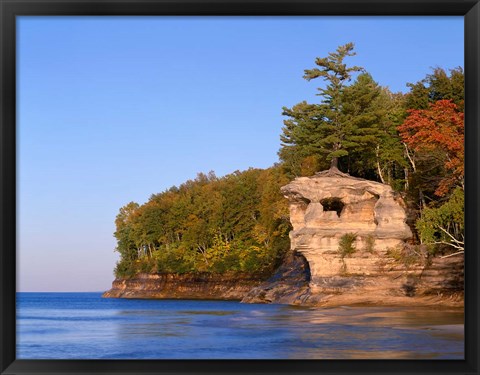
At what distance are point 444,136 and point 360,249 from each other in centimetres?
623

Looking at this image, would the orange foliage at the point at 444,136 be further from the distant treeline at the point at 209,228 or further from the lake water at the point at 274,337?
the distant treeline at the point at 209,228

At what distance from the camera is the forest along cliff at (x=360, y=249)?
27.8m

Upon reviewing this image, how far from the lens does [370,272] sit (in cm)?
2948

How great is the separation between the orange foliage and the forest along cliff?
300cm

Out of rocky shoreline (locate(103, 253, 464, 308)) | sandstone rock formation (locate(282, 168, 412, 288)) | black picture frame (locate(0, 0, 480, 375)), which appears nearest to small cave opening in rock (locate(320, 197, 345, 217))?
sandstone rock formation (locate(282, 168, 412, 288))

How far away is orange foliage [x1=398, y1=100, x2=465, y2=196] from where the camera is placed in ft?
84.3

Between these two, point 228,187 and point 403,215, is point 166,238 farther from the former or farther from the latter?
point 403,215

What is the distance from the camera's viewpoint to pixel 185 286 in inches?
2330

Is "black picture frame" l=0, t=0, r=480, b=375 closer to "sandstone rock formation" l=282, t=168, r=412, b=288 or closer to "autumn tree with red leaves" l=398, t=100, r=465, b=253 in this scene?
"autumn tree with red leaves" l=398, t=100, r=465, b=253

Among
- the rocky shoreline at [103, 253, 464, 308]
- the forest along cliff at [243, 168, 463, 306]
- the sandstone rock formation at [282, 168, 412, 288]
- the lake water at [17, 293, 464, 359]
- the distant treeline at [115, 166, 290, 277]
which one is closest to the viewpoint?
the lake water at [17, 293, 464, 359]

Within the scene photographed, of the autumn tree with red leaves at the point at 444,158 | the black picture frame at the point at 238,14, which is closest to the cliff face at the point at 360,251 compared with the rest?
the autumn tree with red leaves at the point at 444,158

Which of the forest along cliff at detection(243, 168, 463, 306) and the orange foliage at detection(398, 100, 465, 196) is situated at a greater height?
the orange foliage at detection(398, 100, 465, 196)

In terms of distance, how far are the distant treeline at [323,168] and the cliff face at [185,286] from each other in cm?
80

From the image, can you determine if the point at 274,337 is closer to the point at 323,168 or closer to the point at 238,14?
the point at 238,14
